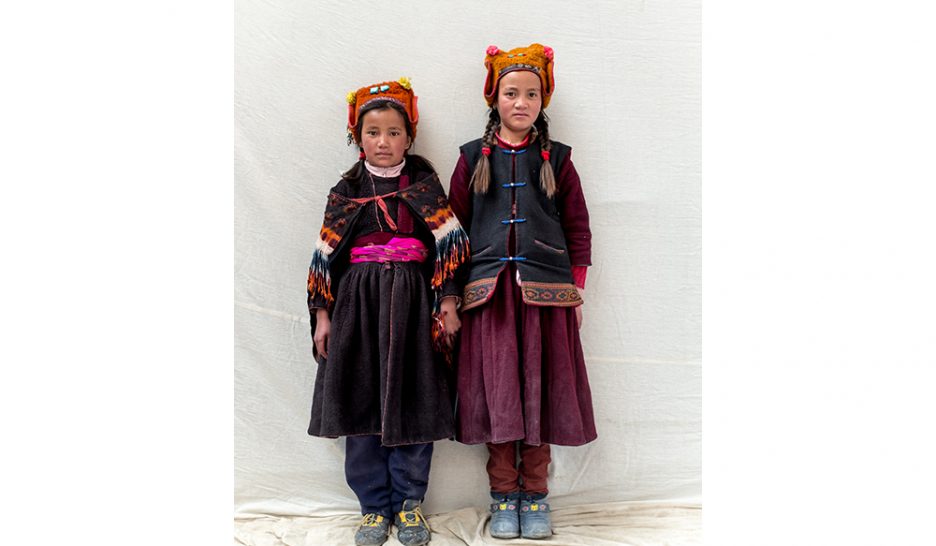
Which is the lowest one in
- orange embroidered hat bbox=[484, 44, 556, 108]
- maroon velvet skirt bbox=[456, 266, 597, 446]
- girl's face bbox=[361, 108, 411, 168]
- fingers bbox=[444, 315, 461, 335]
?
maroon velvet skirt bbox=[456, 266, 597, 446]

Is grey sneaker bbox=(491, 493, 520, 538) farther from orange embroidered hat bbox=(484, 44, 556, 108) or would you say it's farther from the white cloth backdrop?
orange embroidered hat bbox=(484, 44, 556, 108)

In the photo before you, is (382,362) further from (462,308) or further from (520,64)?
(520,64)

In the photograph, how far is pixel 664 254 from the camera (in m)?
2.67

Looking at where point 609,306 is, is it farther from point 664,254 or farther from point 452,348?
point 452,348

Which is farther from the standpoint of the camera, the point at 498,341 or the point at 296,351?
the point at 296,351

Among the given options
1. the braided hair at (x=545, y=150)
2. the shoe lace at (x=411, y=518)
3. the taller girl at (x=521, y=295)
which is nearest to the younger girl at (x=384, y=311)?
the shoe lace at (x=411, y=518)

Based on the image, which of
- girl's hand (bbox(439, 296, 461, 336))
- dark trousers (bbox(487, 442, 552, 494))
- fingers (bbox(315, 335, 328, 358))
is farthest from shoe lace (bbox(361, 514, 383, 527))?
girl's hand (bbox(439, 296, 461, 336))

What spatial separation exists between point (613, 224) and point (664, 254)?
25 cm

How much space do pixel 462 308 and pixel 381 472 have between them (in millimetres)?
686

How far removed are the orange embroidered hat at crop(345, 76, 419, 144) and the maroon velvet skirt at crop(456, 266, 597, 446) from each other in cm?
71

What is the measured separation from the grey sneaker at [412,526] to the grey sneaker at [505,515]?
0.25 metres

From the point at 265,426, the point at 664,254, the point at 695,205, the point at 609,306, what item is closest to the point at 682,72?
the point at 695,205

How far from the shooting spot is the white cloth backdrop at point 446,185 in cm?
257

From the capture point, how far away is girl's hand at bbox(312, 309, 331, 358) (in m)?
2.41
